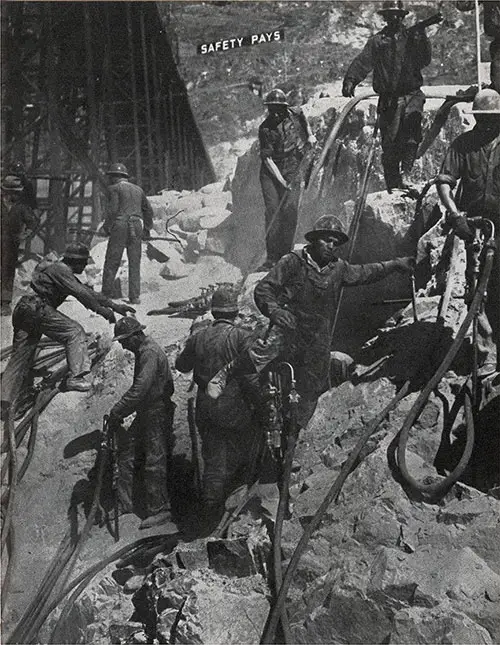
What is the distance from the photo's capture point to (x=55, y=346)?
227 inches

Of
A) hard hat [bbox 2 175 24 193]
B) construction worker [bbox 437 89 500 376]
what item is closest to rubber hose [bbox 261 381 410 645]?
construction worker [bbox 437 89 500 376]

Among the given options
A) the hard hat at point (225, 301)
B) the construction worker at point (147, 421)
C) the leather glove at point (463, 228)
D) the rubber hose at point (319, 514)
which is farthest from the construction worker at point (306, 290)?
the construction worker at point (147, 421)

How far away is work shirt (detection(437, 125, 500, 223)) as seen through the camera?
5.21 m

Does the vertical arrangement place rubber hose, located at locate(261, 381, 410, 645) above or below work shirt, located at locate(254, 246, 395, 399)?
below

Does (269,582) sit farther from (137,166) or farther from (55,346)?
(137,166)

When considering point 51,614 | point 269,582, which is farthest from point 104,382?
point 269,582

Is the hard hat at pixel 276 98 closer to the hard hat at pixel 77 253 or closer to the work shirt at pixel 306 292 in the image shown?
the work shirt at pixel 306 292

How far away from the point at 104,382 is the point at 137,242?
114 centimetres

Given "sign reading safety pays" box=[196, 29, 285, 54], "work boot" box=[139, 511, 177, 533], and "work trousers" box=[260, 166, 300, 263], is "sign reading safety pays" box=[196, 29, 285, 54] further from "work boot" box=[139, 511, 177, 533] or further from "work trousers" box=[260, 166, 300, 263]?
"work boot" box=[139, 511, 177, 533]

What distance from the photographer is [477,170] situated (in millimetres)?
5242

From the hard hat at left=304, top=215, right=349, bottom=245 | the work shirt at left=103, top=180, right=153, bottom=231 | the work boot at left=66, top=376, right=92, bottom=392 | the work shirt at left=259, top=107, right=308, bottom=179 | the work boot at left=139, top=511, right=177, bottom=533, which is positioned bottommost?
the work boot at left=139, top=511, right=177, bottom=533

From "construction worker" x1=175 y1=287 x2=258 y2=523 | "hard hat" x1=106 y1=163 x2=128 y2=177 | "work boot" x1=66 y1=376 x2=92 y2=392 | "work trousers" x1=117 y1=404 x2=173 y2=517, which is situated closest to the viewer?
"construction worker" x1=175 y1=287 x2=258 y2=523

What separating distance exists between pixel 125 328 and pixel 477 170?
8.59 feet

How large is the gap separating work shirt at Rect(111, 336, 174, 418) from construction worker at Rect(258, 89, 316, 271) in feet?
3.87
